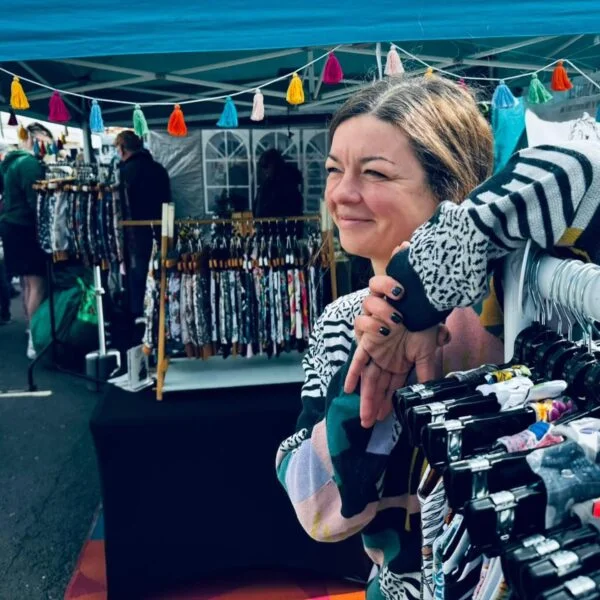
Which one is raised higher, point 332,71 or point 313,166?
point 332,71

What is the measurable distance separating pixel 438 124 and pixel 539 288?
14.0 inches

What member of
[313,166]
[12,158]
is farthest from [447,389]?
[12,158]

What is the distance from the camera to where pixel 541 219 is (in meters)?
0.71

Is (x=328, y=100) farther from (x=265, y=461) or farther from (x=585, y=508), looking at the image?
(x=585, y=508)

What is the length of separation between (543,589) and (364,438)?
432mm

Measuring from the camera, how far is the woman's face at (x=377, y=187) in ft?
3.27

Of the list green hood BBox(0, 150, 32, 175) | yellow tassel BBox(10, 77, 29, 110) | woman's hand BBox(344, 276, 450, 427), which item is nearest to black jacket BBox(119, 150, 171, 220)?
green hood BBox(0, 150, 32, 175)

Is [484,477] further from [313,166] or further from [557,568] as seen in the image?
[313,166]

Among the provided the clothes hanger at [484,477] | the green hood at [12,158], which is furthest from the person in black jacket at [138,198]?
the clothes hanger at [484,477]

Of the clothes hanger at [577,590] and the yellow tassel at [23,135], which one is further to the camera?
the yellow tassel at [23,135]

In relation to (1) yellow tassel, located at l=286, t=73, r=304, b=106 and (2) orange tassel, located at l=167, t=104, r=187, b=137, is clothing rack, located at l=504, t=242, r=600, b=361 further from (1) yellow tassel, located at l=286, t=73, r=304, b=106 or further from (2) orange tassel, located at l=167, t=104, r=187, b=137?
(2) orange tassel, located at l=167, t=104, r=187, b=137

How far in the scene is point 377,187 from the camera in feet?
3.30

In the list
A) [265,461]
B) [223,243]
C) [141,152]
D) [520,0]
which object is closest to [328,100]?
[141,152]

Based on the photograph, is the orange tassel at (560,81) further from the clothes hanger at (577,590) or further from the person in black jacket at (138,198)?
the clothes hanger at (577,590)
